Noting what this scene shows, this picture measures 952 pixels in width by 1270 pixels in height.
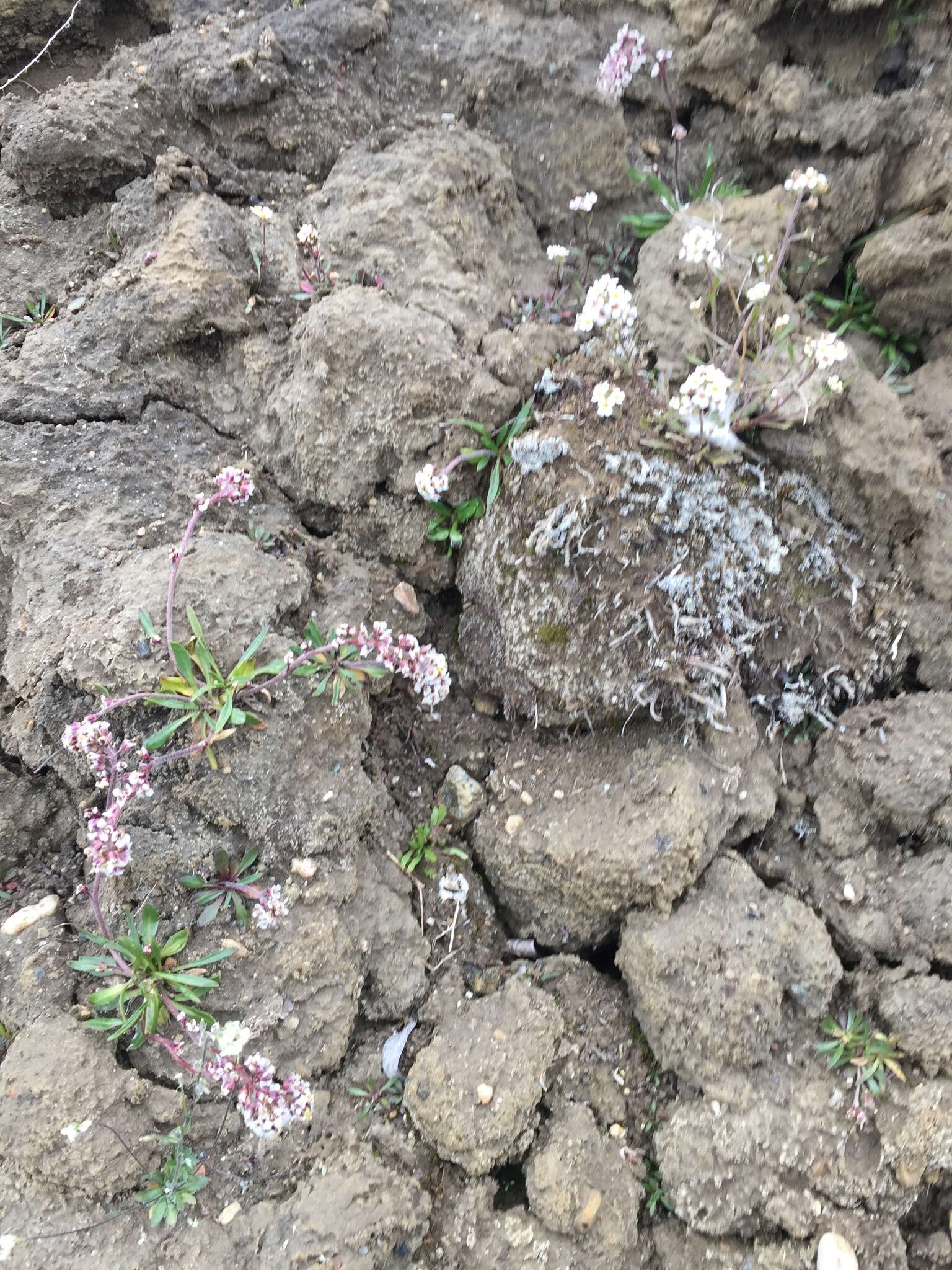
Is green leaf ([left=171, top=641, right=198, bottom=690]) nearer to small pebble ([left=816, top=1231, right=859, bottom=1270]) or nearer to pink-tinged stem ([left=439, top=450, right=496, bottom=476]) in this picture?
pink-tinged stem ([left=439, top=450, right=496, bottom=476])

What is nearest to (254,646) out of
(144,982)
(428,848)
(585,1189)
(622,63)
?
(428,848)

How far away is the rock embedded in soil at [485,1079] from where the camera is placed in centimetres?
254

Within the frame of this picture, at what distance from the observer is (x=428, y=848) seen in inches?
119

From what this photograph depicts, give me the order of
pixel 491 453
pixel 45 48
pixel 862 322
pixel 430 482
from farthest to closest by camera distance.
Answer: pixel 45 48 → pixel 862 322 → pixel 491 453 → pixel 430 482

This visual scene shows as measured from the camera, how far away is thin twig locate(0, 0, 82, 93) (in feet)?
13.1

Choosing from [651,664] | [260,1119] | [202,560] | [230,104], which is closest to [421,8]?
[230,104]

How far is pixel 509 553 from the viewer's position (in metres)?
3.03

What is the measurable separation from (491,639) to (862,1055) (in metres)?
1.98

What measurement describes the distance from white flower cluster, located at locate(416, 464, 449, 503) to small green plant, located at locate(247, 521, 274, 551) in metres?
0.65

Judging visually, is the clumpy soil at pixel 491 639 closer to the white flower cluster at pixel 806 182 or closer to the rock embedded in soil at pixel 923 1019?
the rock embedded in soil at pixel 923 1019

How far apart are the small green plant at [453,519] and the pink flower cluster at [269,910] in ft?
4.91

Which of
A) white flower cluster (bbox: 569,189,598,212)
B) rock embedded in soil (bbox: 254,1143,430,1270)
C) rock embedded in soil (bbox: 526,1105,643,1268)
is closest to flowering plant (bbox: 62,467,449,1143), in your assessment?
rock embedded in soil (bbox: 254,1143,430,1270)

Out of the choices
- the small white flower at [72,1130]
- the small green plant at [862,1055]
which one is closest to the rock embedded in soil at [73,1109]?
the small white flower at [72,1130]

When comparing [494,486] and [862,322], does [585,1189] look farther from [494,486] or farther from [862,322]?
[862,322]
